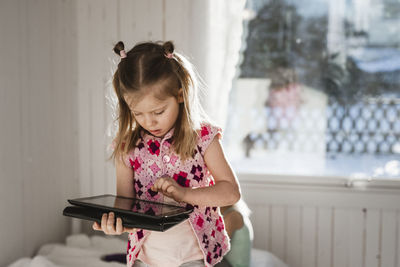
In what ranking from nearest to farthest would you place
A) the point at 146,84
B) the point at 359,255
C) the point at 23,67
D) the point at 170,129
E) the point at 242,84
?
the point at 146,84 < the point at 170,129 < the point at 23,67 < the point at 359,255 < the point at 242,84

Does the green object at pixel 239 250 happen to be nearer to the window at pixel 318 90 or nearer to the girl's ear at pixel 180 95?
the window at pixel 318 90

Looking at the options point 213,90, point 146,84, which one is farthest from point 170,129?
point 213,90

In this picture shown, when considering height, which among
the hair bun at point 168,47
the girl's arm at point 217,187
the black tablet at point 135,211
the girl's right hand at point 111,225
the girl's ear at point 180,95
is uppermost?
the hair bun at point 168,47

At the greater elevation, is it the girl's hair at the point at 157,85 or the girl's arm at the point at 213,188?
the girl's hair at the point at 157,85

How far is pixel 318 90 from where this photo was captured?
2.40m

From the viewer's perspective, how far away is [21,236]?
212 cm

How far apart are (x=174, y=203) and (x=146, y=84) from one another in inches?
12.5

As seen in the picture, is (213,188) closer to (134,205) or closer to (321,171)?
(134,205)

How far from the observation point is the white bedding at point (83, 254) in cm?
196

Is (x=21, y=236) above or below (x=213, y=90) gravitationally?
below

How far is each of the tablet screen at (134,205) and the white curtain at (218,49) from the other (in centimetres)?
127

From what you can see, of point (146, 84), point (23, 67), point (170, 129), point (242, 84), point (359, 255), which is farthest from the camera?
point (242, 84)

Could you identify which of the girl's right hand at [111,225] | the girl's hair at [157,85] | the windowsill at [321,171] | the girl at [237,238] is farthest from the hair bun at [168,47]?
the windowsill at [321,171]

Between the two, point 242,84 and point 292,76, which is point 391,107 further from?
point 242,84
